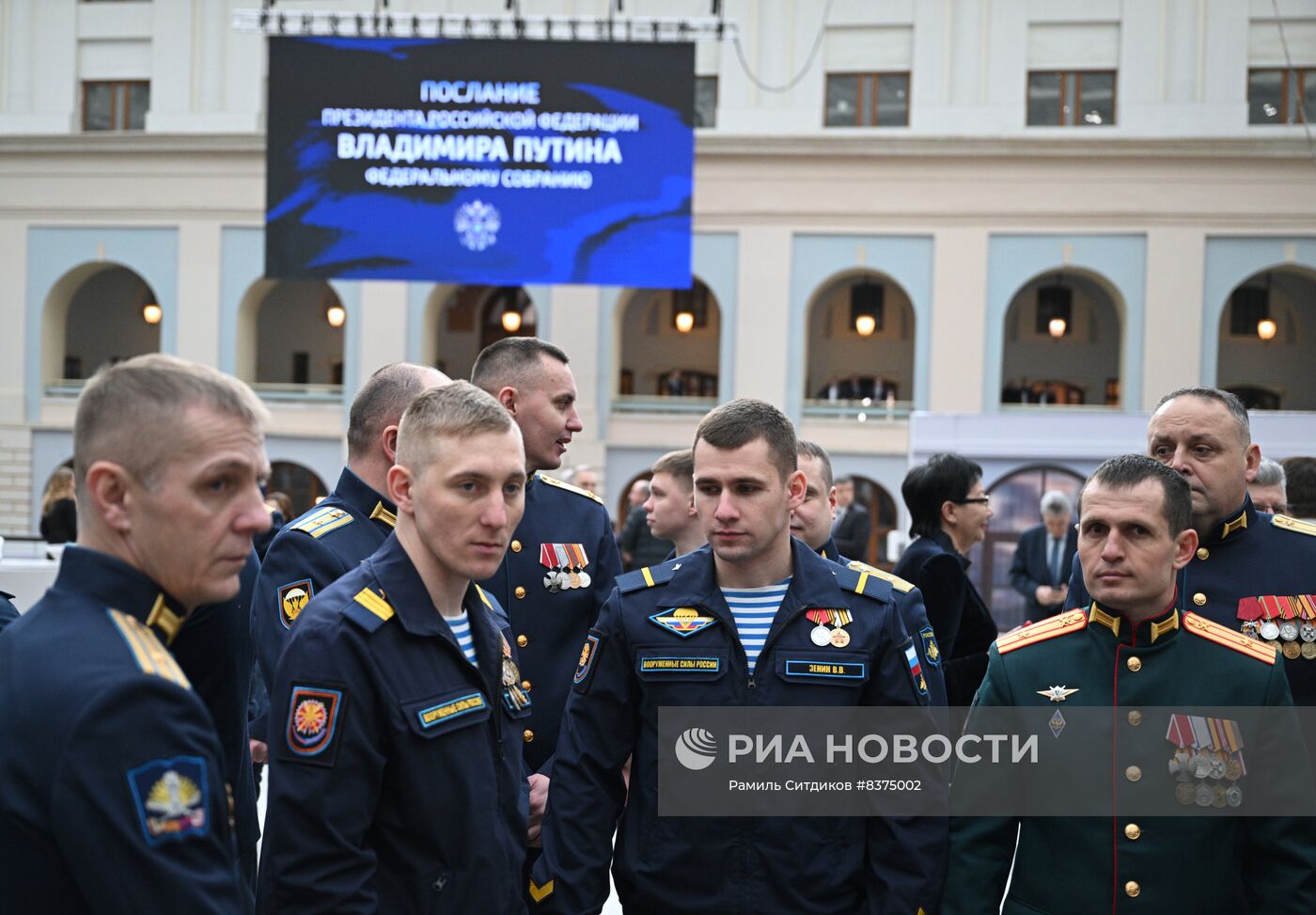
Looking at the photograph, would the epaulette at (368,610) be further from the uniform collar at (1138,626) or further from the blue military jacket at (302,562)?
the uniform collar at (1138,626)

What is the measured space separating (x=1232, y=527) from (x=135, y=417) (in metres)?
A: 3.30

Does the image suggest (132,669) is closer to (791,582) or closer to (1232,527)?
(791,582)

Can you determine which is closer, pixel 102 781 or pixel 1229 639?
pixel 102 781

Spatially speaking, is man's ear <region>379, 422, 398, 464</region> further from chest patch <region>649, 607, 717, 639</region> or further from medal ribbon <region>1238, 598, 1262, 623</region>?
medal ribbon <region>1238, 598, 1262, 623</region>

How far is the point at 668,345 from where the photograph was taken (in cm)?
3272

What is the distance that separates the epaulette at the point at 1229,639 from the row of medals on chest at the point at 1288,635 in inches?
24.2

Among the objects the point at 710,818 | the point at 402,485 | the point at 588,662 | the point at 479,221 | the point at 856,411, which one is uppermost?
the point at 479,221

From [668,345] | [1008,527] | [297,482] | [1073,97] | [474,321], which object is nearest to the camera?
[1008,527]

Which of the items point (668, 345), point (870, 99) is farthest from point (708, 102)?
point (668, 345)

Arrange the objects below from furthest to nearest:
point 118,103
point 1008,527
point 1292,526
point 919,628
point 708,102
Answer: point 118,103
point 708,102
point 1008,527
point 1292,526
point 919,628

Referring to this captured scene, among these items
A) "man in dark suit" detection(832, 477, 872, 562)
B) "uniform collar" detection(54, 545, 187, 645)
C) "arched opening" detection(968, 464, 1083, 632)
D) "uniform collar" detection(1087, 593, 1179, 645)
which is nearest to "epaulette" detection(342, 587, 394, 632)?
"uniform collar" detection(54, 545, 187, 645)

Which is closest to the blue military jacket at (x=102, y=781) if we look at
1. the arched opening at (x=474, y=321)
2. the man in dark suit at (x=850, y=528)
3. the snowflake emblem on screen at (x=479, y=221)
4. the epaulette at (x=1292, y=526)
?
the epaulette at (x=1292, y=526)

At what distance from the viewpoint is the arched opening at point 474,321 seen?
3281 centimetres

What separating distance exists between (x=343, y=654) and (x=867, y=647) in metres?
1.40
